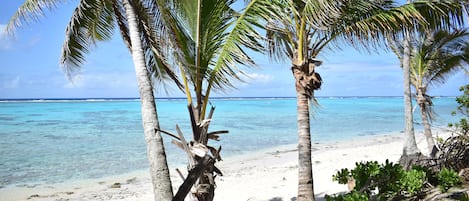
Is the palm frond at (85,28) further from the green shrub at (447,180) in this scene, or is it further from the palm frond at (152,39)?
the green shrub at (447,180)

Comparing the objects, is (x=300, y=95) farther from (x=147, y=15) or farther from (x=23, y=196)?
(x=23, y=196)

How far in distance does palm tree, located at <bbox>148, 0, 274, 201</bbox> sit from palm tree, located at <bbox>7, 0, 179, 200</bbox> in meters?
0.33

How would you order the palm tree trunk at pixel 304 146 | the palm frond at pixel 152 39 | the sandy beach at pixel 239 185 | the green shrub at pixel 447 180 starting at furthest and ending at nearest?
the sandy beach at pixel 239 185 < the palm tree trunk at pixel 304 146 < the palm frond at pixel 152 39 < the green shrub at pixel 447 180

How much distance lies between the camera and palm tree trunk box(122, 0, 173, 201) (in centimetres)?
446

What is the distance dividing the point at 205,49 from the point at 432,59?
326 inches

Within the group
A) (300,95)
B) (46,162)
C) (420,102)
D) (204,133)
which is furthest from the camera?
(46,162)

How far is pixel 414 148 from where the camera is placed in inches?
356

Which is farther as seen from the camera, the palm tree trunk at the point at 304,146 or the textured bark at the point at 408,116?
the textured bark at the point at 408,116

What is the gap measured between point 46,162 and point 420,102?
45.3 ft

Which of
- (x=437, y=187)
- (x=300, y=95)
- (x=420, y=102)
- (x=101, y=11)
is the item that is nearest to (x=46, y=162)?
(x=101, y=11)

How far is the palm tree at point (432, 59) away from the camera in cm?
987

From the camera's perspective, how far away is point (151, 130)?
452 centimetres

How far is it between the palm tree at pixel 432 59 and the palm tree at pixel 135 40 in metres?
6.34

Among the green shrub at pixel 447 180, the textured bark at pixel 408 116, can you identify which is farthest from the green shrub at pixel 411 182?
the textured bark at pixel 408 116
